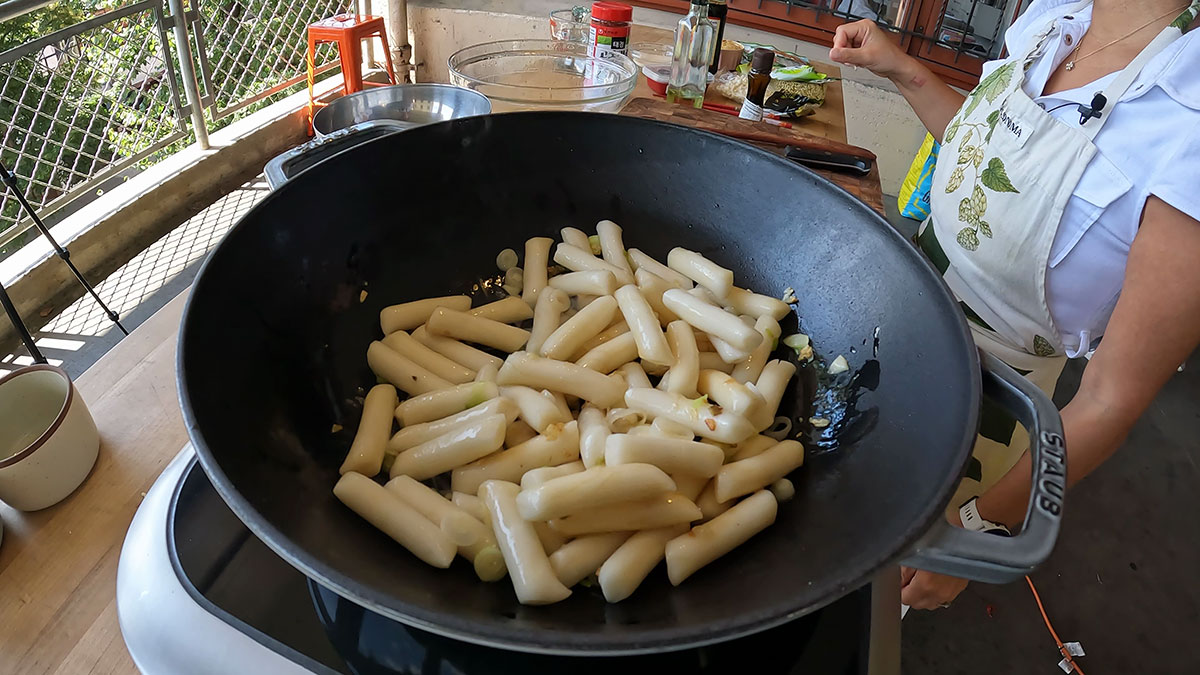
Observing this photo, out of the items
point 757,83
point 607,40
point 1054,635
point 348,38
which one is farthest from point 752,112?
point 348,38

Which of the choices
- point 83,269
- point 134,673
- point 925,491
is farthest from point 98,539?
point 83,269

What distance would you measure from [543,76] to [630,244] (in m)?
0.69

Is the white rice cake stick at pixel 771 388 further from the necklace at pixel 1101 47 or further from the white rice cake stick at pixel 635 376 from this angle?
the necklace at pixel 1101 47

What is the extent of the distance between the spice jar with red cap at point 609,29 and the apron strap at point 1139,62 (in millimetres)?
987

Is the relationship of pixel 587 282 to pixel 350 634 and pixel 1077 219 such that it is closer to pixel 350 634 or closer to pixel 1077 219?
pixel 350 634

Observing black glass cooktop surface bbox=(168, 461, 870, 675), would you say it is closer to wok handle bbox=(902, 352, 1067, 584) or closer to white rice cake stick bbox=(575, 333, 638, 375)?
wok handle bbox=(902, 352, 1067, 584)

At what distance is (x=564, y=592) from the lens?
571 mm

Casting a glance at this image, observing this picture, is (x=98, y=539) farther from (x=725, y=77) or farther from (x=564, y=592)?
(x=725, y=77)

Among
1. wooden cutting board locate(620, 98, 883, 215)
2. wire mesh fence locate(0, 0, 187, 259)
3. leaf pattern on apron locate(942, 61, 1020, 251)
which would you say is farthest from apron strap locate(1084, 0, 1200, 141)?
wire mesh fence locate(0, 0, 187, 259)

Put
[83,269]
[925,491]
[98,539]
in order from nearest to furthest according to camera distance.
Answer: [925,491] → [98,539] → [83,269]

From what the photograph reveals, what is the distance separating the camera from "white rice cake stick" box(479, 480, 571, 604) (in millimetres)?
561

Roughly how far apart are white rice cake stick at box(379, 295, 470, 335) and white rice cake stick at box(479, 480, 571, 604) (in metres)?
0.35

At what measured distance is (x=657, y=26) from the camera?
272 cm

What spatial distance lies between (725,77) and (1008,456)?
1.11 m
